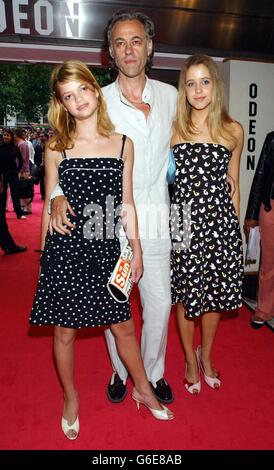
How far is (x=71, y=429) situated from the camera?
213 cm

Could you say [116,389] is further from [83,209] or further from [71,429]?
[83,209]

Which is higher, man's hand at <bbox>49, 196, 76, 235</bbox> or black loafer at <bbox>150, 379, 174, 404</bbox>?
man's hand at <bbox>49, 196, 76, 235</bbox>

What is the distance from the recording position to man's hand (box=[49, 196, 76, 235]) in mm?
1831

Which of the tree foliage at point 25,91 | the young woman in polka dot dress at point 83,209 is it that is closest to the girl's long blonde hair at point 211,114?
the young woman in polka dot dress at point 83,209

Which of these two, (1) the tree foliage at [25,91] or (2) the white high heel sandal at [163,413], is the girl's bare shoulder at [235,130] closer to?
(2) the white high heel sandal at [163,413]

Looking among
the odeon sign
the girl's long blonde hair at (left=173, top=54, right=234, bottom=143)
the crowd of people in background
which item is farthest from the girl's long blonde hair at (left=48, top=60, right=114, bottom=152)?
the odeon sign

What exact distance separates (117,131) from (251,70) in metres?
2.33

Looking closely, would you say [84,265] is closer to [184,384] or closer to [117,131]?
[117,131]

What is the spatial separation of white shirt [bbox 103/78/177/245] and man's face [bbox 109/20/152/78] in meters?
0.11

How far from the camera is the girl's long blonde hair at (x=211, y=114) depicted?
7.11 ft

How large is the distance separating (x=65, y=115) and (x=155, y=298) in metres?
1.06

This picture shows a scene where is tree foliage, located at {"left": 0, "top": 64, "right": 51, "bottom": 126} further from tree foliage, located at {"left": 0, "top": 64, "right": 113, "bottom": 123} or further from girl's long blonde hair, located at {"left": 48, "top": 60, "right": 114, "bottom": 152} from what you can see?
girl's long blonde hair, located at {"left": 48, "top": 60, "right": 114, "bottom": 152}

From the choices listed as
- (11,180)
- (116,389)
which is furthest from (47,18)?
(116,389)

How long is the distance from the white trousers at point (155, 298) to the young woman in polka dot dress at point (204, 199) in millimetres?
95
